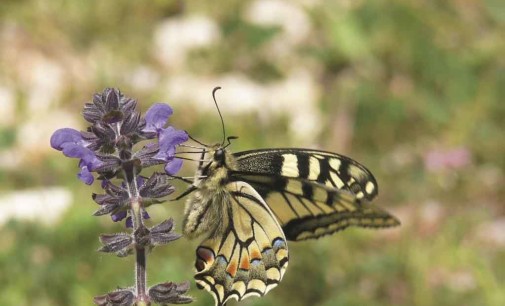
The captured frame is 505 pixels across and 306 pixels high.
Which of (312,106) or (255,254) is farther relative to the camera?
(312,106)

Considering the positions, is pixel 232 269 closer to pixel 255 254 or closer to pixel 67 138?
pixel 255 254

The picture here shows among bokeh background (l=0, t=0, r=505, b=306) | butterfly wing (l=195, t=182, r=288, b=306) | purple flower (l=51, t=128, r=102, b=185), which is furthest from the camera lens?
bokeh background (l=0, t=0, r=505, b=306)

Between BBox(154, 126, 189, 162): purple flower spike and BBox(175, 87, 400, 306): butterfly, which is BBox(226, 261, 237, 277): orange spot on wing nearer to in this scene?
BBox(175, 87, 400, 306): butterfly

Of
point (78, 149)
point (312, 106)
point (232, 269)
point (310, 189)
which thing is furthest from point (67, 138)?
point (312, 106)

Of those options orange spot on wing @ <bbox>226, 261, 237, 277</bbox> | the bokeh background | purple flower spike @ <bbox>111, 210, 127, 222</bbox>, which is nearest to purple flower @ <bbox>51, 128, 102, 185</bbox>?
purple flower spike @ <bbox>111, 210, 127, 222</bbox>

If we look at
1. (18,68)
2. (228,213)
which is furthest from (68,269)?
(18,68)

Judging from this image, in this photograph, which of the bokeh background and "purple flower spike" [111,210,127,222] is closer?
"purple flower spike" [111,210,127,222]

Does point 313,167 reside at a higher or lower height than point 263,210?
higher

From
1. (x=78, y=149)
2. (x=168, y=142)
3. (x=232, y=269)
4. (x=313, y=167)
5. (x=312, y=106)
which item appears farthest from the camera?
(x=312, y=106)
